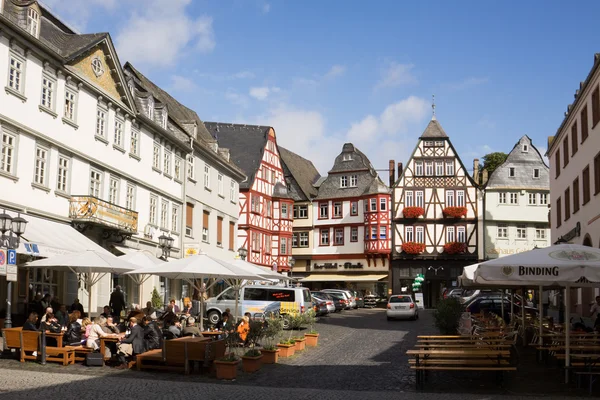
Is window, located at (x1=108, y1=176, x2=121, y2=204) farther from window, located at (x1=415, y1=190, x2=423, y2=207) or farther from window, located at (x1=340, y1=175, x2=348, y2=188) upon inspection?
window, located at (x1=340, y1=175, x2=348, y2=188)

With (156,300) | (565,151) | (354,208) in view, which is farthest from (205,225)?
(354,208)

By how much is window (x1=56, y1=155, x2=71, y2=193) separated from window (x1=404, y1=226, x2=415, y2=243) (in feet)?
132

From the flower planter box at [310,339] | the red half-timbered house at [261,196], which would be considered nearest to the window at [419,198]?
the red half-timbered house at [261,196]

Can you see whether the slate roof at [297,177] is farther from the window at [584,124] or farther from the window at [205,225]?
the window at [584,124]

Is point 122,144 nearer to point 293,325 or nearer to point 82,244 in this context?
point 82,244

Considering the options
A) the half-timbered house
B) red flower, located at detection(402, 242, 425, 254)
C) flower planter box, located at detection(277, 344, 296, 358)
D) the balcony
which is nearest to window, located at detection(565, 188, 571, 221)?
the half-timbered house

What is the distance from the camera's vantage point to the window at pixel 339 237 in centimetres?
6744

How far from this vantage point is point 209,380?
592 inches

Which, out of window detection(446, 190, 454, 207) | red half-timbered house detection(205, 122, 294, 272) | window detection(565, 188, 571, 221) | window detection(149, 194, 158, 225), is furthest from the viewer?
window detection(446, 190, 454, 207)

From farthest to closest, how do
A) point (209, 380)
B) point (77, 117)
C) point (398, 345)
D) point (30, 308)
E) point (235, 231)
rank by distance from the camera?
point (235, 231) → point (77, 117) → point (30, 308) → point (398, 345) → point (209, 380)

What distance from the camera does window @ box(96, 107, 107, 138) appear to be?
3080 centimetres

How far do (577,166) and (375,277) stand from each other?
3026 cm

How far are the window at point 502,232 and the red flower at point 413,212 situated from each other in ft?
21.5

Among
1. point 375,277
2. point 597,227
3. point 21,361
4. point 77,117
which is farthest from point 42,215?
point 375,277
